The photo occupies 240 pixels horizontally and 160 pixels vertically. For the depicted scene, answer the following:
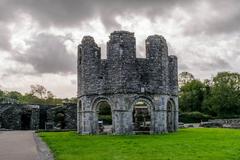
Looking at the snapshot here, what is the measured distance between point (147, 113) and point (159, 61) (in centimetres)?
636

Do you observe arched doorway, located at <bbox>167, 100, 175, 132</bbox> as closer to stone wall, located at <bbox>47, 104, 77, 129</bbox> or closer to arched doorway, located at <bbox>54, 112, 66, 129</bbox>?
stone wall, located at <bbox>47, 104, 77, 129</bbox>

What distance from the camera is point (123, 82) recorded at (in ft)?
102

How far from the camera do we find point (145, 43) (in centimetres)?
3259

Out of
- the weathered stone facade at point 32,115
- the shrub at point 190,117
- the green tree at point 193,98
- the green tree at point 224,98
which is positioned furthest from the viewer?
the green tree at point 193,98

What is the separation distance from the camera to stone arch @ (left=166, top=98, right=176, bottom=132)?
34.8m

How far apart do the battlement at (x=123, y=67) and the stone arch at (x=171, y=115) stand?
2644 millimetres

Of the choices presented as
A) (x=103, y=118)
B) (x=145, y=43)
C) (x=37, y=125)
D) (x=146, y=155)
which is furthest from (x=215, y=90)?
(x=146, y=155)

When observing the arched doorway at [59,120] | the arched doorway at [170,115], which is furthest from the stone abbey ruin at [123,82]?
the arched doorway at [59,120]

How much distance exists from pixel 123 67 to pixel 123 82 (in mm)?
1101

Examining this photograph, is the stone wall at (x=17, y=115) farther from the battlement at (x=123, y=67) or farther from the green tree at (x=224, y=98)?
the green tree at (x=224, y=98)

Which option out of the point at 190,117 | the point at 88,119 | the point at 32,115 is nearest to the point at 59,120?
the point at 32,115

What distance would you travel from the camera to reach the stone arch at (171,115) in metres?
34.8

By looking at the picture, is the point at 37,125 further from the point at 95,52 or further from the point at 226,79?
the point at 226,79

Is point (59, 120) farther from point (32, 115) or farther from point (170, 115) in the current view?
point (170, 115)
